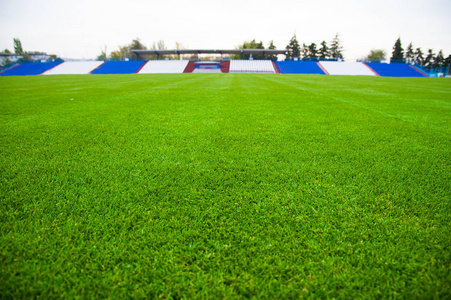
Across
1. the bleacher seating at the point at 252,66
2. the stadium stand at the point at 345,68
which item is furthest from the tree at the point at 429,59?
the bleacher seating at the point at 252,66

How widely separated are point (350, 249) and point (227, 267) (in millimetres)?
701

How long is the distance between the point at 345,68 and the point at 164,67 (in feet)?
106

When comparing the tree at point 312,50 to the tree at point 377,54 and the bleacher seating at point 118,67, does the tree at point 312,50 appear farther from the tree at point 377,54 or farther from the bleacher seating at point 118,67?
the bleacher seating at point 118,67

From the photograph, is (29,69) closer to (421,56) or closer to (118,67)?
(118,67)

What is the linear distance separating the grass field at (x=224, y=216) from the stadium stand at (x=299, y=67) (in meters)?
37.5

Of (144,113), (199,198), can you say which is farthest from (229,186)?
(144,113)

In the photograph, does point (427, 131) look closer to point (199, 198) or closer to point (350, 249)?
point (350, 249)

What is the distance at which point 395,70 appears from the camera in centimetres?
3509

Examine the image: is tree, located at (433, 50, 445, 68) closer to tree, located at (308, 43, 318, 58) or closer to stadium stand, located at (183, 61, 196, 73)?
tree, located at (308, 43, 318, 58)

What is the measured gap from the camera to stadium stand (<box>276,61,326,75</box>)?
36406 mm

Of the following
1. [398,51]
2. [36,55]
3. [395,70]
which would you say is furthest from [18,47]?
[398,51]

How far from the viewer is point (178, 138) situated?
9.58 feet

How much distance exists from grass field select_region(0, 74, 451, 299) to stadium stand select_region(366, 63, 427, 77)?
39.2 metres

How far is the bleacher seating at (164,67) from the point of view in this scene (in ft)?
119
